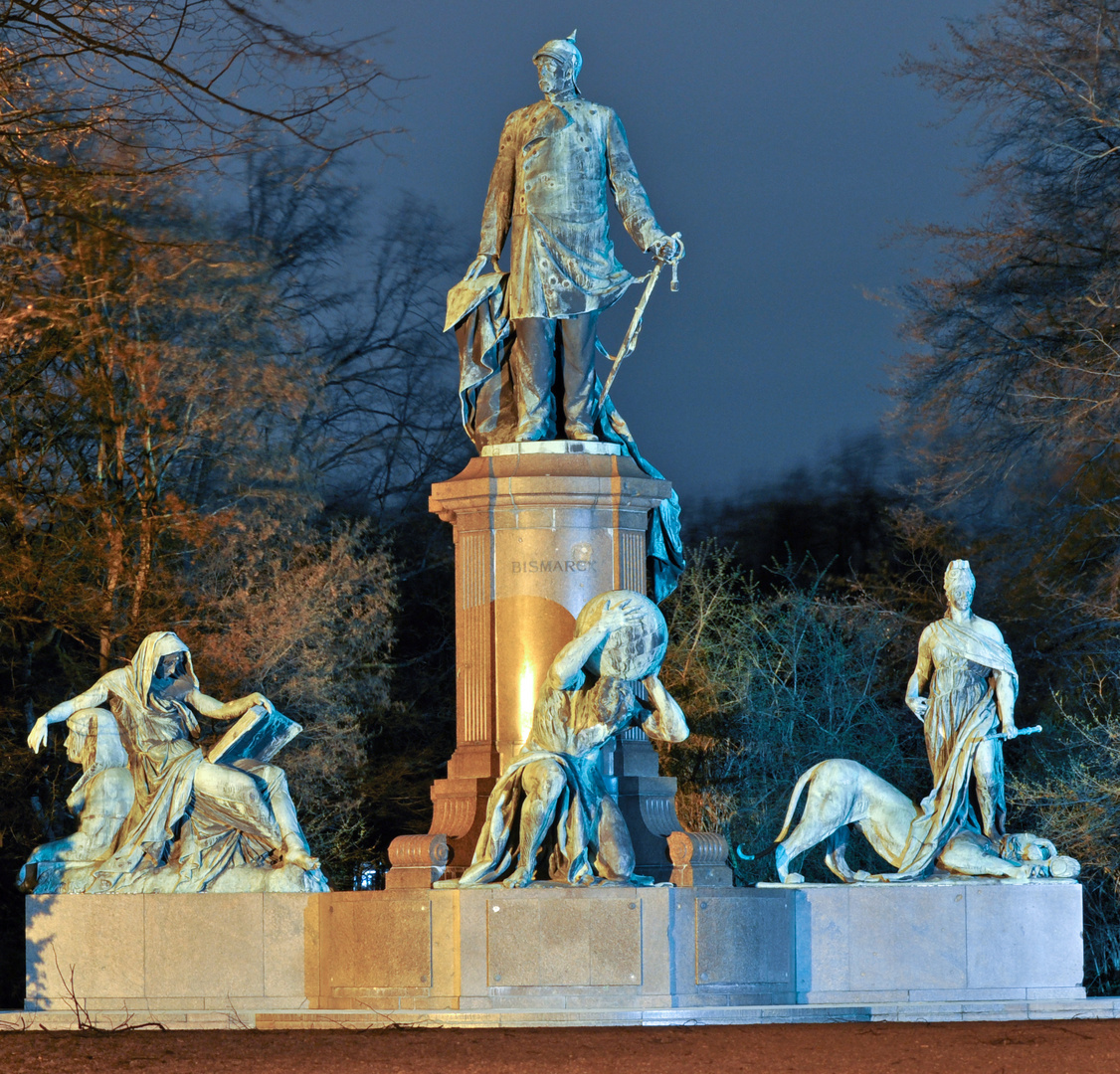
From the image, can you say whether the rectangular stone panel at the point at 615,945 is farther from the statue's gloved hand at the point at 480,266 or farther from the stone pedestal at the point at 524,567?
the statue's gloved hand at the point at 480,266

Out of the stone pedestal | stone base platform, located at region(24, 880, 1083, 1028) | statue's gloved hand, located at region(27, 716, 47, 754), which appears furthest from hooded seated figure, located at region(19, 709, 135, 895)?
the stone pedestal

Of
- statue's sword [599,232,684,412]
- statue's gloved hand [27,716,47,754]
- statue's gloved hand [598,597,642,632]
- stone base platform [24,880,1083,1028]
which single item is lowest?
stone base platform [24,880,1083,1028]

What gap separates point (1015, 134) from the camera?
23.9 metres

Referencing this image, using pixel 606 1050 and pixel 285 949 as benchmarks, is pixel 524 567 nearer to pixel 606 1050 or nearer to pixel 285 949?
pixel 285 949

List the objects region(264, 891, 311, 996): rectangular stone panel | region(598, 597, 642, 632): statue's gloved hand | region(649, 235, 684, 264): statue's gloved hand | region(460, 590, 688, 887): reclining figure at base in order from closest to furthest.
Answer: region(460, 590, 688, 887): reclining figure at base → region(598, 597, 642, 632): statue's gloved hand → region(264, 891, 311, 996): rectangular stone panel → region(649, 235, 684, 264): statue's gloved hand

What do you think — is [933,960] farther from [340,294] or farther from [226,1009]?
[340,294]

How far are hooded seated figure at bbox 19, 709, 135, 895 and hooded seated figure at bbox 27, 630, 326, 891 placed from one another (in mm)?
89

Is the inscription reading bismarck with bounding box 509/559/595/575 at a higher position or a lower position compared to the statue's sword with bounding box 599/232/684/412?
lower

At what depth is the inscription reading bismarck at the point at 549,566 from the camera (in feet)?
44.9

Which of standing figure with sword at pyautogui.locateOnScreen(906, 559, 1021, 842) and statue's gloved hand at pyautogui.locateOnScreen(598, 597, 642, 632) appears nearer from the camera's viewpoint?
statue's gloved hand at pyautogui.locateOnScreen(598, 597, 642, 632)

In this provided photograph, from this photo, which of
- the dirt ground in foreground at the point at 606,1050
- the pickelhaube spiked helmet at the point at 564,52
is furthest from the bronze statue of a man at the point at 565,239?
the dirt ground in foreground at the point at 606,1050

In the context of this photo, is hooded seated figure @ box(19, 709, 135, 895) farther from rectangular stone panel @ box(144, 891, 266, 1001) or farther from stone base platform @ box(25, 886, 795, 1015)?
rectangular stone panel @ box(144, 891, 266, 1001)

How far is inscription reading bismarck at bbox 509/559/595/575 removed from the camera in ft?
44.9

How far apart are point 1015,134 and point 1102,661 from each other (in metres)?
5.86
